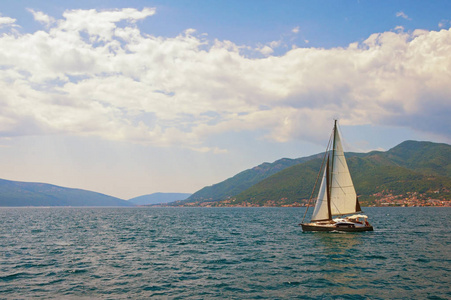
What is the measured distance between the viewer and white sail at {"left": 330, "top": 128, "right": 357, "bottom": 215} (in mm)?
61250

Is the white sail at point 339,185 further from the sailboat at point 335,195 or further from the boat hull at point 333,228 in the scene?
the boat hull at point 333,228

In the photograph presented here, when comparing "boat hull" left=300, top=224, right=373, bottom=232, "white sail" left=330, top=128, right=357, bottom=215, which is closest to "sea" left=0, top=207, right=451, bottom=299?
"boat hull" left=300, top=224, right=373, bottom=232

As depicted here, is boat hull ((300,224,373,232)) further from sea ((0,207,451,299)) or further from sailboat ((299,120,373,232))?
sea ((0,207,451,299))

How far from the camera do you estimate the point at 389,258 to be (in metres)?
38.3

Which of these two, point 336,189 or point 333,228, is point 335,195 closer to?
point 336,189

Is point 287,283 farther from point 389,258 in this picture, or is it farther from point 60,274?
point 60,274

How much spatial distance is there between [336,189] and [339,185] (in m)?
0.95

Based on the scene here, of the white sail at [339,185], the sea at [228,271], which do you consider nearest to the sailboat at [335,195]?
the white sail at [339,185]

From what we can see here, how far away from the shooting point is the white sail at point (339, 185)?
61.2 m

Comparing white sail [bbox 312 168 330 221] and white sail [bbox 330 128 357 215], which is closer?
white sail [bbox 330 128 357 215]

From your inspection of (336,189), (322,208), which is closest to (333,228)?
(322,208)

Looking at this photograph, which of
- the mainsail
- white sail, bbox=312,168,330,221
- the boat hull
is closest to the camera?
the mainsail

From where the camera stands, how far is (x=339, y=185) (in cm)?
6159

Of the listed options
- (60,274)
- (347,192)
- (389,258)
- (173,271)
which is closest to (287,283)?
(173,271)
